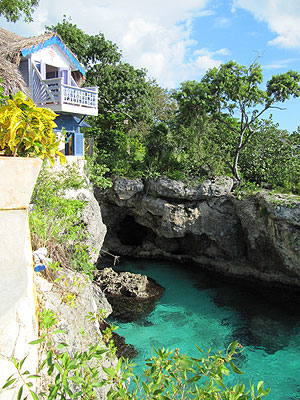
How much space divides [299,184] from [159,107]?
15.0 meters

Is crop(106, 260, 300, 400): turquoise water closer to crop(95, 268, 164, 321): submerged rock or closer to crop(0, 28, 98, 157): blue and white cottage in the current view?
crop(95, 268, 164, 321): submerged rock

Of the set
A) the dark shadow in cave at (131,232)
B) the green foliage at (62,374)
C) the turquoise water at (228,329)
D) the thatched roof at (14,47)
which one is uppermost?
the thatched roof at (14,47)

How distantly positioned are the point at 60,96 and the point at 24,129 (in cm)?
827

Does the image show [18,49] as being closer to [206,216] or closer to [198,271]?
[206,216]

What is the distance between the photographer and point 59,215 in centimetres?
634

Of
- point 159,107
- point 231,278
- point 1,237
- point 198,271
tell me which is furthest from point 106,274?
point 159,107

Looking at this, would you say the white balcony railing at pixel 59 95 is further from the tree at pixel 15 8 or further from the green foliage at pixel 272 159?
the green foliage at pixel 272 159

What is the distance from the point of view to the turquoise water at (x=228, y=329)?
8.22m

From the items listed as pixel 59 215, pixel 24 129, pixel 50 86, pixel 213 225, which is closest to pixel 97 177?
pixel 50 86

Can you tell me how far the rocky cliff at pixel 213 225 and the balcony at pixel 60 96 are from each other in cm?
415

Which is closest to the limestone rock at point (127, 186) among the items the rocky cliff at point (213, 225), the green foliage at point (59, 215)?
the rocky cliff at point (213, 225)

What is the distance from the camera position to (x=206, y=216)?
14172 mm

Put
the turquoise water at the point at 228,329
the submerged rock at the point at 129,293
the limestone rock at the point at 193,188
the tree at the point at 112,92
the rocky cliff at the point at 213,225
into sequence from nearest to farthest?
the turquoise water at the point at 228,329
the submerged rock at the point at 129,293
the rocky cliff at the point at 213,225
the limestone rock at the point at 193,188
the tree at the point at 112,92

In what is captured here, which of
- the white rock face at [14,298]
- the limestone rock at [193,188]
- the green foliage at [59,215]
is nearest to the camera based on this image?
the white rock face at [14,298]
